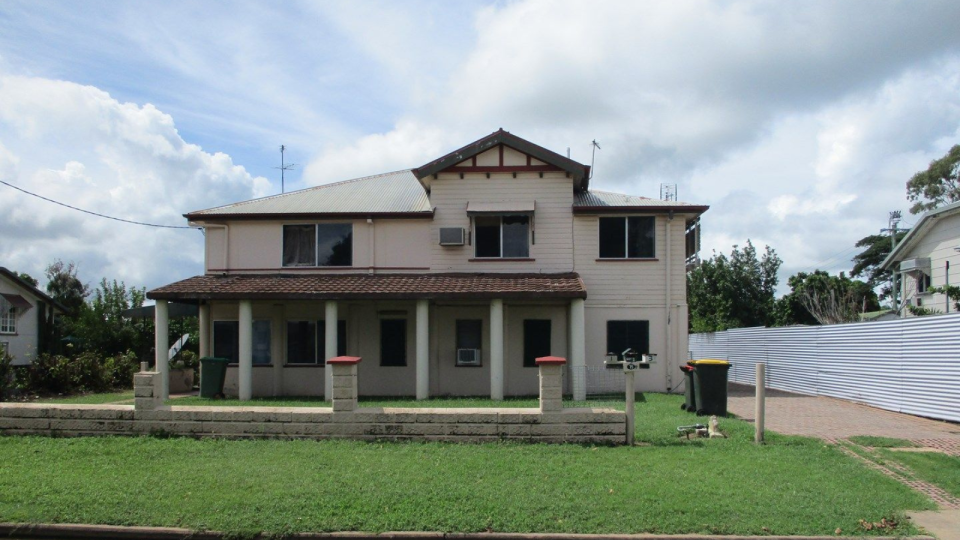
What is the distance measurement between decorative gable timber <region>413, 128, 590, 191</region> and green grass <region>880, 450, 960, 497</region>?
1106cm

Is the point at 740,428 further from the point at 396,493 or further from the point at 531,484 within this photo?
the point at 396,493

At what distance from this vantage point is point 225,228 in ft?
67.5

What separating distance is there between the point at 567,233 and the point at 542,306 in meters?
2.07

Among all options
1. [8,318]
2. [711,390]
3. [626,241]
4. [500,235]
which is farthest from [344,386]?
[8,318]

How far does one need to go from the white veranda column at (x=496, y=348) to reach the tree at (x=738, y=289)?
2407 centimetres

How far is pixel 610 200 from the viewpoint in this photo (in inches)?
826

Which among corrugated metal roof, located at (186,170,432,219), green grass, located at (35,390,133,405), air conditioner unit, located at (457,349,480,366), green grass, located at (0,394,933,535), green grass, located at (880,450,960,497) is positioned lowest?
green grass, located at (35,390,133,405)

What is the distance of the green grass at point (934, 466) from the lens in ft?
29.3

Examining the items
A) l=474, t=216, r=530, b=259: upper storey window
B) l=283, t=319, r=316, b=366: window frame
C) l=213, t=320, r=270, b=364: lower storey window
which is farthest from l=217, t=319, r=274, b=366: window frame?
l=474, t=216, r=530, b=259: upper storey window

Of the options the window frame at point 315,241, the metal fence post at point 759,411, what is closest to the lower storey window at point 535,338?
the window frame at point 315,241

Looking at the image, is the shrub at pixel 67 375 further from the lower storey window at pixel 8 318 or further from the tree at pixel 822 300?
the tree at pixel 822 300

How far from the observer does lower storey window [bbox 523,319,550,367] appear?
19828mm

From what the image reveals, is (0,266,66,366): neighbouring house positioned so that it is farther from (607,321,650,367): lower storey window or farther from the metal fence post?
the metal fence post

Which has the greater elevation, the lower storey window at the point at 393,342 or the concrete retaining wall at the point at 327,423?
the lower storey window at the point at 393,342
